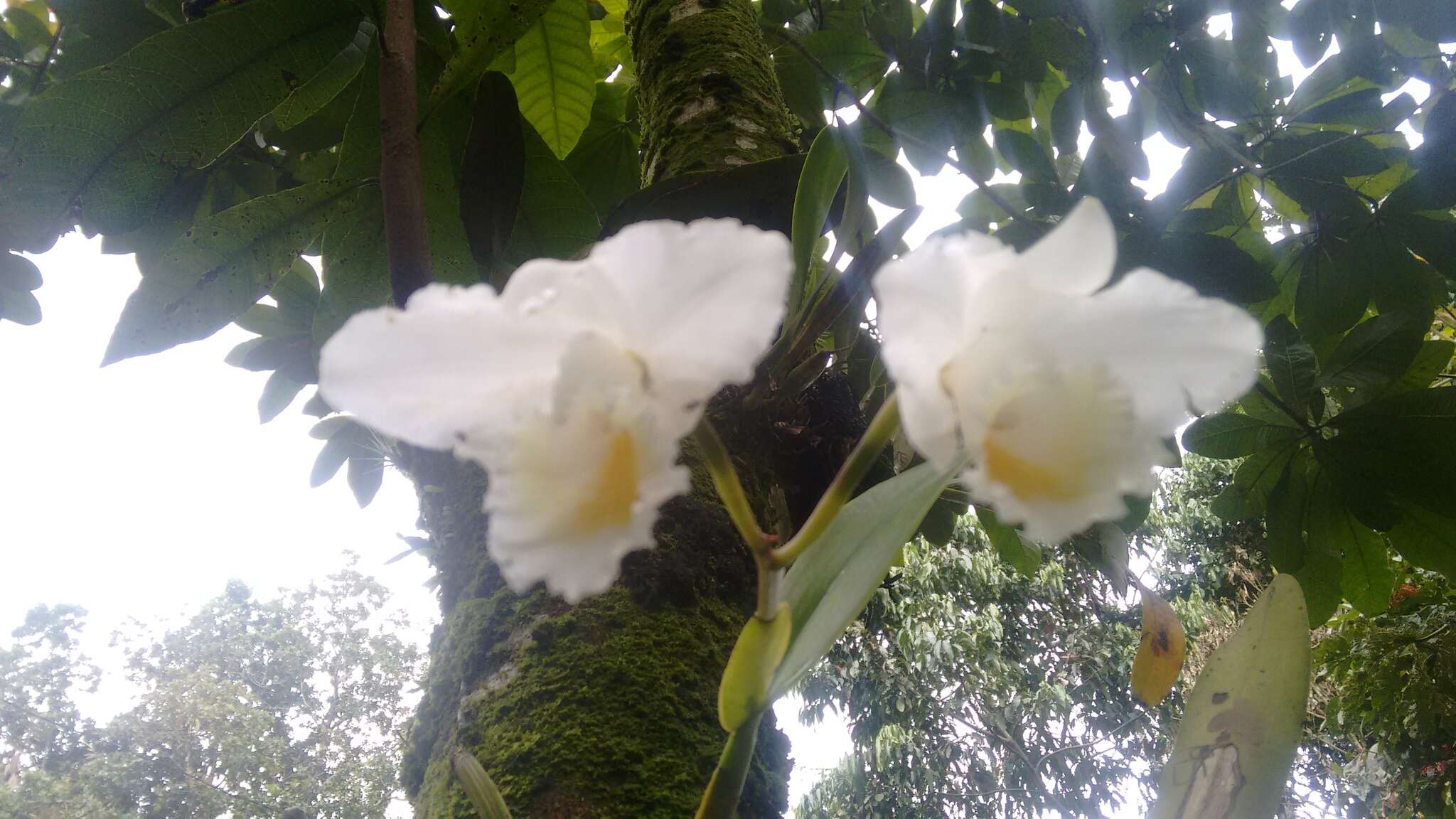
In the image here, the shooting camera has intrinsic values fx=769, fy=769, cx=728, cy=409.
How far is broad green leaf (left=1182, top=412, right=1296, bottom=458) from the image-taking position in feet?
3.76

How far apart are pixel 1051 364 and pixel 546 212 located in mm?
738

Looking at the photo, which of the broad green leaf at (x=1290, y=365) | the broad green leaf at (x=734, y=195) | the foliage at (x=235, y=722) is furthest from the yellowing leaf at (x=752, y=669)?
the foliage at (x=235, y=722)

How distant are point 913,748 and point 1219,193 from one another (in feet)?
20.1

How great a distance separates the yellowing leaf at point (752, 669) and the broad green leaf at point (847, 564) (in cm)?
1

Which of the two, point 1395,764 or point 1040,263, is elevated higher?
point 1040,263

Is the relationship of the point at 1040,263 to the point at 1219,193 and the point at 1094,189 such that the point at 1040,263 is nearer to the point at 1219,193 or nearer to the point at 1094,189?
the point at 1094,189

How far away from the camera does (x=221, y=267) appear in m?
0.83

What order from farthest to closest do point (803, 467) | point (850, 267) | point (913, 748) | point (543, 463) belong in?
point (913, 748) → point (803, 467) → point (850, 267) → point (543, 463)

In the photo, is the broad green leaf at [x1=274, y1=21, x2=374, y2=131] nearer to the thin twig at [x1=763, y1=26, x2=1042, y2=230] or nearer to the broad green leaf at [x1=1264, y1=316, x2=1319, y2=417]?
the thin twig at [x1=763, y1=26, x2=1042, y2=230]

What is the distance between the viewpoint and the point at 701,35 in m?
1.18

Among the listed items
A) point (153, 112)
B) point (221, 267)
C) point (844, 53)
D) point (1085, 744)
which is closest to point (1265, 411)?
point (844, 53)

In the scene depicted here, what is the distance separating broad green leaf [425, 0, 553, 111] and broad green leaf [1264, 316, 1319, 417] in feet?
3.46

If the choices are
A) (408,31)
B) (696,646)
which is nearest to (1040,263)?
(696,646)

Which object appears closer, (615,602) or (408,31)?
(615,602)
